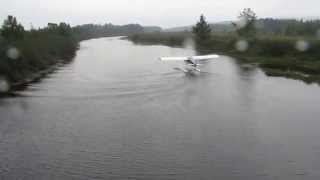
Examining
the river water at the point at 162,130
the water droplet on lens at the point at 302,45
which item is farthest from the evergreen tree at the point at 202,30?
the river water at the point at 162,130

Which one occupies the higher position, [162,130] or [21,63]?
[21,63]

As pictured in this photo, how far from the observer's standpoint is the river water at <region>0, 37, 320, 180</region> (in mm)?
15234

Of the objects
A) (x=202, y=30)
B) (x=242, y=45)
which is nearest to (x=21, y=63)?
(x=242, y=45)

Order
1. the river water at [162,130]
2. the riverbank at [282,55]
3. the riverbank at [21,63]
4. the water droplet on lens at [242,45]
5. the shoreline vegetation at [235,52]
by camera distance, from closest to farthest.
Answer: the river water at [162,130], the riverbank at [21,63], the shoreline vegetation at [235,52], the riverbank at [282,55], the water droplet on lens at [242,45]

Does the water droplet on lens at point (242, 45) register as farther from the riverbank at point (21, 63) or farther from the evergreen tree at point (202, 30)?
the riverbank at point (21, 63)

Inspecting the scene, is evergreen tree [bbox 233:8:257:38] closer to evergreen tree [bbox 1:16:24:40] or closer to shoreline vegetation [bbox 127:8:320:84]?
shoreline vegetation [bbox 127:8:320:84]

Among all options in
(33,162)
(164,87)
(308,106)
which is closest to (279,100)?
(308,106)

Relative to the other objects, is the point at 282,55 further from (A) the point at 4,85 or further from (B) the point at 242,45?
(A) the point at 4,85

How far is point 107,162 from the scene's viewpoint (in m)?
15.8

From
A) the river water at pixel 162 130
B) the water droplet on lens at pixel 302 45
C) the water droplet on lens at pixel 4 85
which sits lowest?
the river water at pixel 162 130

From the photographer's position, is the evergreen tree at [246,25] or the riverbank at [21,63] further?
the evergreen tree at [246,25]

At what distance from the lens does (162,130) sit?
19703 millimetres

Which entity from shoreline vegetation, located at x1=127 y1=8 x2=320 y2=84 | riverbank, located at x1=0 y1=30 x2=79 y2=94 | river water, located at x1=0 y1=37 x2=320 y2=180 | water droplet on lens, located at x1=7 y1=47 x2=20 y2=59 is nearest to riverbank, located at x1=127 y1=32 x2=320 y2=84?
shoreline vegetation, located at x1=127 y1=8 x2=320 y2=84

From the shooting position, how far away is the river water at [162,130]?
50.0ft
